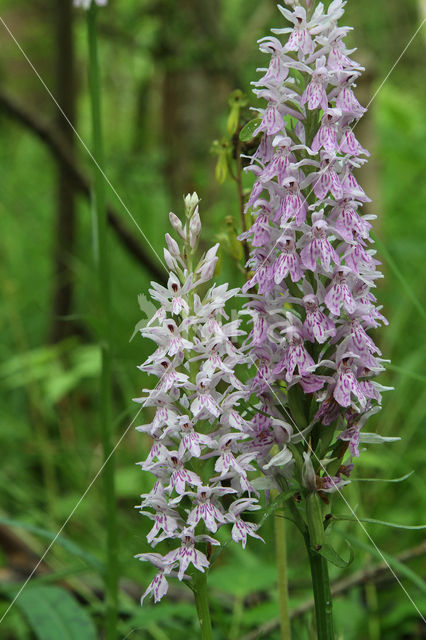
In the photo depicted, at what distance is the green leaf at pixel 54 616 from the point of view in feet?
5.49

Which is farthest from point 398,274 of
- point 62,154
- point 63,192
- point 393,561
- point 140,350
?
point 63,192

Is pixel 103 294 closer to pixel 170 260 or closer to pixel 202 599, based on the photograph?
pixel 170 260

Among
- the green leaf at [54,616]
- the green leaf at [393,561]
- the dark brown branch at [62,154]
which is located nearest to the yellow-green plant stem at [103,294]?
the green leaf at [54,616]

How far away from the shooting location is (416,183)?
4.62 m

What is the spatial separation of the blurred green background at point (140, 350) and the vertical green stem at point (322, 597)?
0.30 metres

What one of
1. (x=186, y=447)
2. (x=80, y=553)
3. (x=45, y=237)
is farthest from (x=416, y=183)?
(x=186, y=447)

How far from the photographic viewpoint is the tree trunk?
4020 millimetres

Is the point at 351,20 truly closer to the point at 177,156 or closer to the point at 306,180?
the point at 177,156

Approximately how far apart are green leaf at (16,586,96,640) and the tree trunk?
2338 mm

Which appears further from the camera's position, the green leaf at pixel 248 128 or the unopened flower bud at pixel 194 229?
the green leaf at pixel 248 128

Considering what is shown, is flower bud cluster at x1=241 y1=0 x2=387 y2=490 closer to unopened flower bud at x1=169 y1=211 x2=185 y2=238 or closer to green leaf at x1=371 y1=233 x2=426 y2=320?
unopened flower bud at x1=169 y1=211 x2=185 y2=238

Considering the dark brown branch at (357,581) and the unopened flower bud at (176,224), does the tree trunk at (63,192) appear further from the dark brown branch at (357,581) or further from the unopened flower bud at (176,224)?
the unopened flower bud at (176,224)

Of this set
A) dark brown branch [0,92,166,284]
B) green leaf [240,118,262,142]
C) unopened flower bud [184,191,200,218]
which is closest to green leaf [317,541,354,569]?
unopened flower bud [184,191,200,218]

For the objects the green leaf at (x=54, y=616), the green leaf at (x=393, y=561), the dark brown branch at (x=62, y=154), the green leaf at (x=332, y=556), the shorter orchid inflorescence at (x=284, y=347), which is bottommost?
the green leaf at (x=54, y=616)
